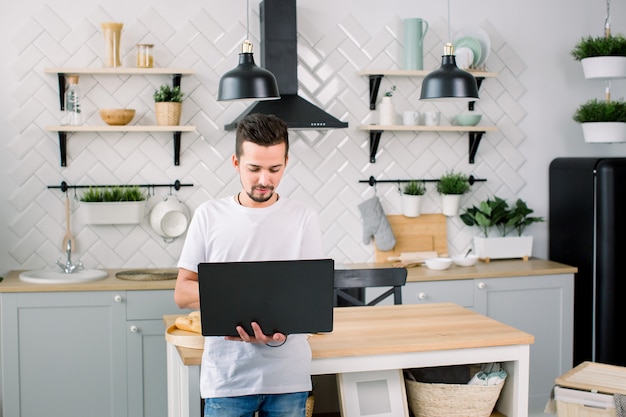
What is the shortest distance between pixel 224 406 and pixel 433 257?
2.81m

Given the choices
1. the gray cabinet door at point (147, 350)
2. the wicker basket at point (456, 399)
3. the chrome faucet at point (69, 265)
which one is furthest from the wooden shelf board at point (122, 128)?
the wicker basket at point (456, 399)

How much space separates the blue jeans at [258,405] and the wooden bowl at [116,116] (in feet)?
7.94

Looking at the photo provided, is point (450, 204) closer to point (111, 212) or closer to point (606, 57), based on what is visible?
point (606, 57)

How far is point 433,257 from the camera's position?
508cm

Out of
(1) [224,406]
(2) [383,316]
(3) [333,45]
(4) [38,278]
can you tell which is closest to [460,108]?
(3) [333,45]

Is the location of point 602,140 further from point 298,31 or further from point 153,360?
point 153,360

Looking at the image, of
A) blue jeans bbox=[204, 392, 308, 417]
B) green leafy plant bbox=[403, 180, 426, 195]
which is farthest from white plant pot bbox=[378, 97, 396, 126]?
blue jeans bbox=[204, 392, 308, 417]

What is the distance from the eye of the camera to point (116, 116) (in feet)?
14.9

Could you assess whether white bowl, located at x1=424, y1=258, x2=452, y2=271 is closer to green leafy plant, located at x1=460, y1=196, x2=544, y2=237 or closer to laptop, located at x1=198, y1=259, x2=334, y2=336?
green leafy plant, located at x1=460, y1=196, x2=544, y2=237

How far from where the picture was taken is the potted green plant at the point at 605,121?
5024 mm

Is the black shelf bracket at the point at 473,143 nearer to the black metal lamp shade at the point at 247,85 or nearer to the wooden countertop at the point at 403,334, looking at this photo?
the wooden countertop at the point at 403,334

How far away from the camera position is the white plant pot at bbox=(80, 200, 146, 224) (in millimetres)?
4594

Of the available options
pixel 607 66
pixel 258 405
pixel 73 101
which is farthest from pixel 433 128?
pixel 258 405

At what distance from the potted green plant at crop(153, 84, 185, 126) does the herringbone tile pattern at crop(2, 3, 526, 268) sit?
0.60ft
